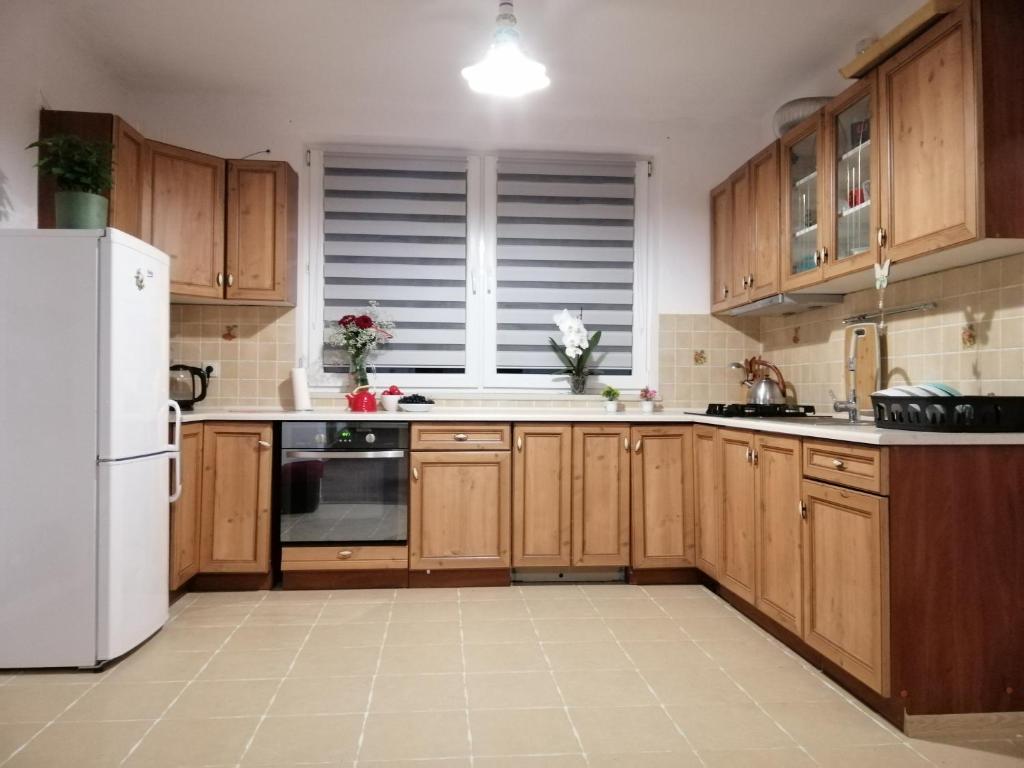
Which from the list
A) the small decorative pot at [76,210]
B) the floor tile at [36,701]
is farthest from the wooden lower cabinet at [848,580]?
the small decorative pot at [76,210]

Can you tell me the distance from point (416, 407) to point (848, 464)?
2213 mm

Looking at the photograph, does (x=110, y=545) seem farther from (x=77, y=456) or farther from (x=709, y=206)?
(x=709, y=206)

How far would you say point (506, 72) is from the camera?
2867 mm

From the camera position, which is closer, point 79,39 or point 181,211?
point 79,39

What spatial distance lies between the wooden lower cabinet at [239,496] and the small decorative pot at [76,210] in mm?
1197

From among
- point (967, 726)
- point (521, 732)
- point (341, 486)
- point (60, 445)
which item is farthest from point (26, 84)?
point (967, 726)

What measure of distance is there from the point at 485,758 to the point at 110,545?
5.00 ft

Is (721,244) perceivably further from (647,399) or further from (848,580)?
(848,580)

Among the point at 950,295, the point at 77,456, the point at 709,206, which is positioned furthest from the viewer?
the point at 709,206

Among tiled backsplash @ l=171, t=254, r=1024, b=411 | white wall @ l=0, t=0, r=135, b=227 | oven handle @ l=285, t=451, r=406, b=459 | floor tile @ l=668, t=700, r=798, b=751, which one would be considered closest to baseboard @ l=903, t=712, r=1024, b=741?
floor tile @ l=668, t=700, r=798, b=751

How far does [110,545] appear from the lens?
249cm

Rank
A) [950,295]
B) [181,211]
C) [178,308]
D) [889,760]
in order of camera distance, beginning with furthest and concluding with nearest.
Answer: [178,308] < [181,211] < [950,295] < [889,760]

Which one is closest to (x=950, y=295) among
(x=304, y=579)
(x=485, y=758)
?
(x=485, y=758)

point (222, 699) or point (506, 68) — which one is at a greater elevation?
point (506, 68)
